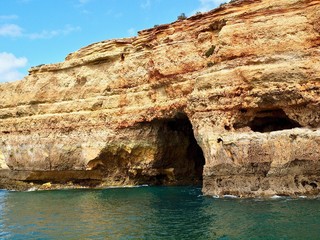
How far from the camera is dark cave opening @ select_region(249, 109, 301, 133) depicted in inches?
973

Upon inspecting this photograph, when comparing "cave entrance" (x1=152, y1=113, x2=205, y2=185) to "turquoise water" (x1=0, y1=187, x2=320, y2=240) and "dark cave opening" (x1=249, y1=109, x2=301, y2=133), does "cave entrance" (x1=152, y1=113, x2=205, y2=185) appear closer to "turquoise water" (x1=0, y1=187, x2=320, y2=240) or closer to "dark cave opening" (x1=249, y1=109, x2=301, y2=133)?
"turquoise water" (x1=0, y1=187, x2=320, y2=240)

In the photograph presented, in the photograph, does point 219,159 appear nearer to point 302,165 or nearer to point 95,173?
point 302,165

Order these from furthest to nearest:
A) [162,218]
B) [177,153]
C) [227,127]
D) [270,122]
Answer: [177,153]
[270,122]
[227,127]
[162,218]

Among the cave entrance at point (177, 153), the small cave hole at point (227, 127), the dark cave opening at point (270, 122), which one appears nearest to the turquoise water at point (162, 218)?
the small cave hole at point (227, 127)

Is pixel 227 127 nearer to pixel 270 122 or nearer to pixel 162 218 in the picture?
pixel 270 122

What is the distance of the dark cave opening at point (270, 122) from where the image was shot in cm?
2472

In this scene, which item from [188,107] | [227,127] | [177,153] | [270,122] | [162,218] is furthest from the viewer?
[177,153]

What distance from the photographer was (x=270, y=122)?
84.6 ft

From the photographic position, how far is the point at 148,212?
67.4 feet

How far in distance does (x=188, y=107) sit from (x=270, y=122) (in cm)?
532

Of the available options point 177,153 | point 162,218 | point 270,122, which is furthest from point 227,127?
point 177,153

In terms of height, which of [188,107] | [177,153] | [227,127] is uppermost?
[188,107]

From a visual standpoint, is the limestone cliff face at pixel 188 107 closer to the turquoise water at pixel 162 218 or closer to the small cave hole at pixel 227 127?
the small cave hole at pixel 227 127

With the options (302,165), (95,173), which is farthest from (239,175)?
(95,173)
